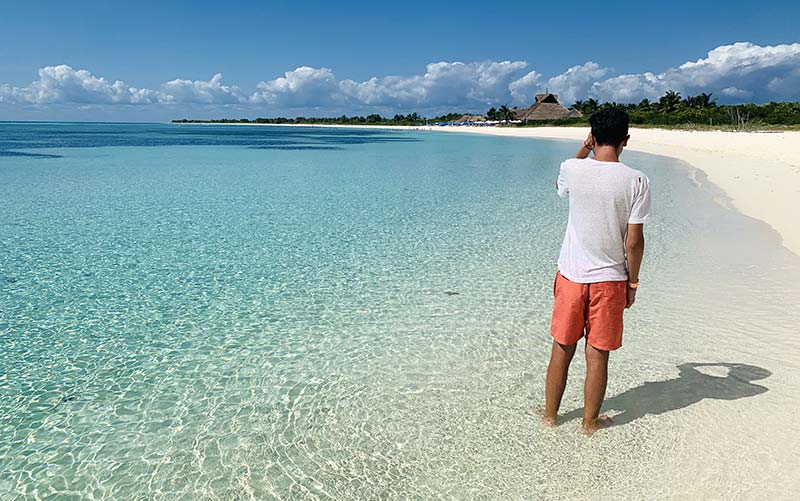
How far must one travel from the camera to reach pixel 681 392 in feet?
13.6

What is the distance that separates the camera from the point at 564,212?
1283cm

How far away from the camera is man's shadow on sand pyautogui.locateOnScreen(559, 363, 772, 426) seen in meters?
3.89

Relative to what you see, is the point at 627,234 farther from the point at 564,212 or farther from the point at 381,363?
the point at 564,212

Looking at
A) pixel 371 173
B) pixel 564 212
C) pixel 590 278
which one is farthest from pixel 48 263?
pixel 371 173

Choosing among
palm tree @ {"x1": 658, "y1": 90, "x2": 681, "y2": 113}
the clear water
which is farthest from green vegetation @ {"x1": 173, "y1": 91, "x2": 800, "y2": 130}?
the clear water

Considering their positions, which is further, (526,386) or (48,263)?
(48,263)

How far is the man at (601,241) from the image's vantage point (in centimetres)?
288

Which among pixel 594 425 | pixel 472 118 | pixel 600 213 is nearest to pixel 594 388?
pixel 594 425

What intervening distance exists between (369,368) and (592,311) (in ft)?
7.62

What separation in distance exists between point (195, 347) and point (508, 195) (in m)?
12.3

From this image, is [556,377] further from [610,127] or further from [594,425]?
[610,127]

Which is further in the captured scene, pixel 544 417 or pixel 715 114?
pixel 715 114

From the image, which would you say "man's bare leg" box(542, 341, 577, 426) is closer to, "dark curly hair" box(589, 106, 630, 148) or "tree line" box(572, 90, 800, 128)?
"dark curly hair" box(589, 106, 630, 148)

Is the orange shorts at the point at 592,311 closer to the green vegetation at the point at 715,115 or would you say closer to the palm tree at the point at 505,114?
the green vegetation at the point at 715,115
